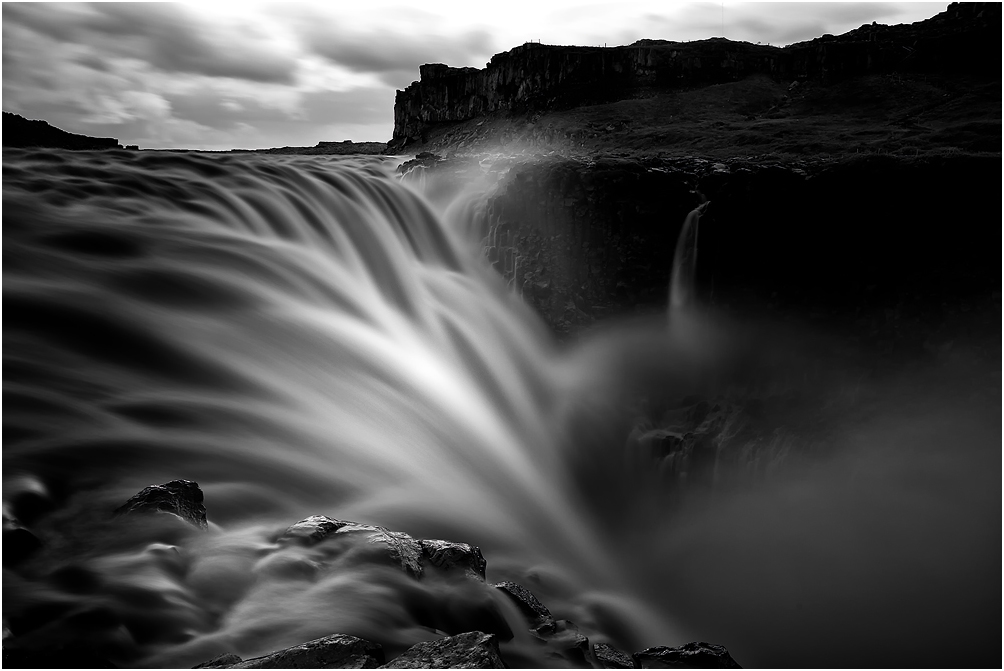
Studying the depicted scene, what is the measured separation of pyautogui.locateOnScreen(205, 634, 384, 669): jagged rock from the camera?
3137mm

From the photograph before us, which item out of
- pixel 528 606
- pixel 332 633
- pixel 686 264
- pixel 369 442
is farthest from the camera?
pixel 686 264

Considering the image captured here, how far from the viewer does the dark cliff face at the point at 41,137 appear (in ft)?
45.4

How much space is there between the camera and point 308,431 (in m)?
6.70

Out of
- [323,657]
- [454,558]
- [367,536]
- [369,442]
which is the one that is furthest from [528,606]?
[369,442]

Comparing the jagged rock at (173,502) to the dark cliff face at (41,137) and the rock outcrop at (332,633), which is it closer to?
the rock outcrop at (332,633)

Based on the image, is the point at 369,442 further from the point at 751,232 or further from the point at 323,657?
the point at 751,232

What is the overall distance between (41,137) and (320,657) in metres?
16.6

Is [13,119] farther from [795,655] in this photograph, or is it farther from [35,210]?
[795,655]

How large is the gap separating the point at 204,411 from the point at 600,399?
25.1 ft

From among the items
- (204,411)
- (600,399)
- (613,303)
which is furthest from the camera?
(613,303)

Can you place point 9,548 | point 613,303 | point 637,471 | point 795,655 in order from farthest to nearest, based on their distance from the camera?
1. point 613,303
2. point 637,471
3. point 795,655
4. point 9,548

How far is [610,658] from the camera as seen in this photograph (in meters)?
4.26

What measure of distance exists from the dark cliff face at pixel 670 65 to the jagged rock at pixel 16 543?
971 inches

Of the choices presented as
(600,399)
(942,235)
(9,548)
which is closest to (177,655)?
(9,548)
